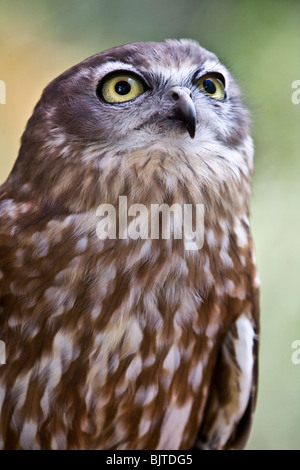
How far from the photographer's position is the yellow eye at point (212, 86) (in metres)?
1.24

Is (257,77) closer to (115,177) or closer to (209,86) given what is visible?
(209,86)

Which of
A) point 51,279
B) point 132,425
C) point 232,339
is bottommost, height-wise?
point 132,425

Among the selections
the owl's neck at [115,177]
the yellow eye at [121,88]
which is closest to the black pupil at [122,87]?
the yellow eye at [121,88]

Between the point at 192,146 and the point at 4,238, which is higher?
the point at 192,146

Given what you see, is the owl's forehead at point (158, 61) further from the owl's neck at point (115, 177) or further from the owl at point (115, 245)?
the owl's neck at point (115, 177)

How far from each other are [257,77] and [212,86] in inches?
11.2

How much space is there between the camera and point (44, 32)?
1.37 meters

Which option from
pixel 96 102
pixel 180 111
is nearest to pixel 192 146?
pixel 180 111

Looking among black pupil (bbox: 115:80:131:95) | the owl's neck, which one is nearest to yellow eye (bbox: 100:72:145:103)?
black pupil (bbox: 115:80:131:95)

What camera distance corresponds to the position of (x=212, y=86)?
1.26 metres

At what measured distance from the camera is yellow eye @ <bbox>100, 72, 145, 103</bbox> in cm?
118

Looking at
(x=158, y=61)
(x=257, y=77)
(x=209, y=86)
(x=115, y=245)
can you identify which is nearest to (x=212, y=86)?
(x=209, y=86)

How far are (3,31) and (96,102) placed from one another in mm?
358

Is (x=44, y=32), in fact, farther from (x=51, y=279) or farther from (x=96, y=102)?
(x=51, y=279)
